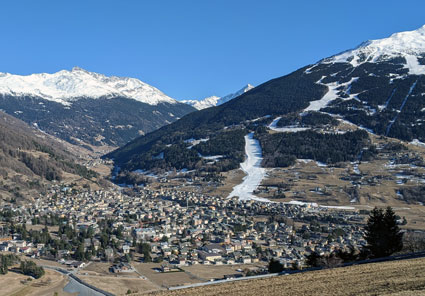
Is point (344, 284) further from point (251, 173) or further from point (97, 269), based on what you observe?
point (251, 173)

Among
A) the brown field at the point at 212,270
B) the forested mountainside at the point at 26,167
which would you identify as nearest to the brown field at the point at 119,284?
the brown field at the point at 212,270

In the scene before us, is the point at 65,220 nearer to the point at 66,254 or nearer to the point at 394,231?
the point at 66,254

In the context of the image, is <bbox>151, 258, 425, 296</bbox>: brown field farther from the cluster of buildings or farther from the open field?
the open field

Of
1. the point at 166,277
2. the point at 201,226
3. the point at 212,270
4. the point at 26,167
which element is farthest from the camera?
the point at 26,167

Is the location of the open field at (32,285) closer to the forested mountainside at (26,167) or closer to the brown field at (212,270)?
the brown field at (212,270)

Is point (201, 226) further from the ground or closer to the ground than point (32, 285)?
further from the ground

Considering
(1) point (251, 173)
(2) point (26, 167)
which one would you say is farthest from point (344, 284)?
(2) point (26, 167)

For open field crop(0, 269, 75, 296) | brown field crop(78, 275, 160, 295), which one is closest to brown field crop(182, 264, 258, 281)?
brown field crop(78, 275, 160, 295)
